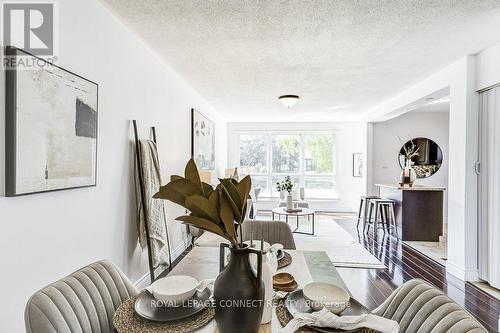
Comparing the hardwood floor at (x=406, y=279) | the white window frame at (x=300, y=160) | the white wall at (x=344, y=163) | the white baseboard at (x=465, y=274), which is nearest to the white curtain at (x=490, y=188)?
the white baseboard at (x=465, y=274)

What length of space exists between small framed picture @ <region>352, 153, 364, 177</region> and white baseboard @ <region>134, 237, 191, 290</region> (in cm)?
519

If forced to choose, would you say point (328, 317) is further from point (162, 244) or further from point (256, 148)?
point (256, 148)

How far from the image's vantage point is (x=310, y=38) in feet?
9.00

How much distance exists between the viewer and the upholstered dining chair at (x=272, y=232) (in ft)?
7.30

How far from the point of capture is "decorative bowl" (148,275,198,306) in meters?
1.13

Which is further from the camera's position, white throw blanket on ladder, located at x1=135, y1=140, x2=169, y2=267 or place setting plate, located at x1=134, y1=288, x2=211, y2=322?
white throw blanket on ladder, located at x1=135, y1=140, x2=169, y2=267

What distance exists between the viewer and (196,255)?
1847 mm

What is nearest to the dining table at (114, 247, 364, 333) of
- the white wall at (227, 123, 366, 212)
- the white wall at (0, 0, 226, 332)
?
the white wall at (0, 0, 226, 332)

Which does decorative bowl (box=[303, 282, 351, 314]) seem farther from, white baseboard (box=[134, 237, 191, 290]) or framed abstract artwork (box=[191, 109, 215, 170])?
framed abstract artwork (box=[191, 109, 215, 170])

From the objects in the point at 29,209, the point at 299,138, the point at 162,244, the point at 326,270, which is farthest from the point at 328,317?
the point at 299,138

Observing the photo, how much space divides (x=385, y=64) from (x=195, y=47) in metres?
2.30

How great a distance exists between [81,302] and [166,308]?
32cm

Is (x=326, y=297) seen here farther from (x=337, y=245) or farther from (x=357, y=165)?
(x=357, y=165)

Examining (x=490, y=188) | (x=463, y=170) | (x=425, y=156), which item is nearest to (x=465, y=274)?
(x=490, y=188)
